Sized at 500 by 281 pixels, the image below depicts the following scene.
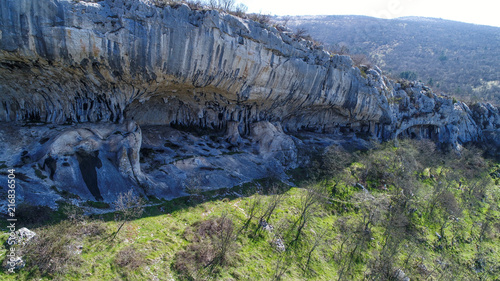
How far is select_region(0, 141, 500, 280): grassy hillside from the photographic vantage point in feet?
39.3

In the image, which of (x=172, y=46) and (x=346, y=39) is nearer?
(x=172, y=46)

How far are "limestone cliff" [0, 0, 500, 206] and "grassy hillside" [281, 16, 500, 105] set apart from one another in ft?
196

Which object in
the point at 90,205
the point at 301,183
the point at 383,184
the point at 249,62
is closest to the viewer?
the point at 90,205

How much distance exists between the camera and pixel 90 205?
1477 centimetres

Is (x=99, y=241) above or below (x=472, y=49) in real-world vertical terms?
below

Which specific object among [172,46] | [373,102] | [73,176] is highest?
[172,46]

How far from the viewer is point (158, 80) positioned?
1961cm

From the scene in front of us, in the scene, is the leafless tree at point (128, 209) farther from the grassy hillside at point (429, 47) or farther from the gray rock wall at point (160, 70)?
the grassy hillside at point (429, 47)

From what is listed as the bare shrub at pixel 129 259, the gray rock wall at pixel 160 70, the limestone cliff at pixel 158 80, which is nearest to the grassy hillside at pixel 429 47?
the gray rock wall at pixel 160 70

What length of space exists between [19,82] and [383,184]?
32610 mm

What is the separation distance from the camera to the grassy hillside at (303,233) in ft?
39.3

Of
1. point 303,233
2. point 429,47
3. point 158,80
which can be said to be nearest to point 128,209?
point 158,80

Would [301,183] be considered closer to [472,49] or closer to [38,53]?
[38,53]

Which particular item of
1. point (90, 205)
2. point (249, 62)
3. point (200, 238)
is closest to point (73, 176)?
point (90, 205)
